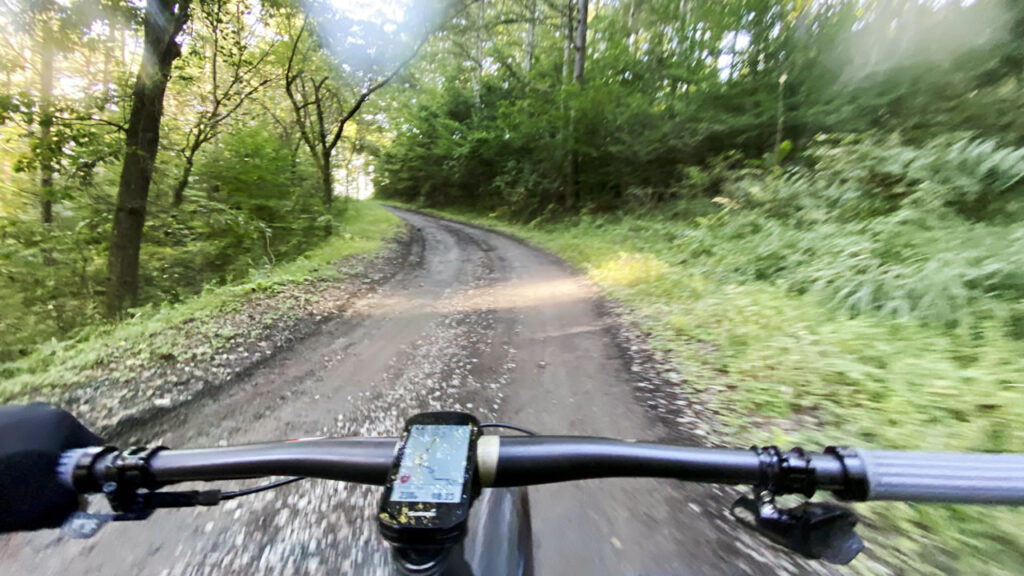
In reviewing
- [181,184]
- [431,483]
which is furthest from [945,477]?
[181,184]

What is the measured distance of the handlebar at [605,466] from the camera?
3.16 ft

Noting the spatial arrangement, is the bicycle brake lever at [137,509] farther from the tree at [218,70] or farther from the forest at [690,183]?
the tree at [218,70]

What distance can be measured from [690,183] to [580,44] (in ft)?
21.9

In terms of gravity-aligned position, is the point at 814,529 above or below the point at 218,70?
below

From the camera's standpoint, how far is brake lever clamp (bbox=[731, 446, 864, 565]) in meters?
1.00

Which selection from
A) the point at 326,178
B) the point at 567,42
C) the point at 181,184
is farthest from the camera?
the point at 567,42

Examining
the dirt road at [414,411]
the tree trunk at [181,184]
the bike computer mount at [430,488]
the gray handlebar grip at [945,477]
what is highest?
the tree trunk at [181,184]

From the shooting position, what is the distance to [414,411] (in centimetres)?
399

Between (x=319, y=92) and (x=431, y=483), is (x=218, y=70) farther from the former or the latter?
(x=431, y=483)

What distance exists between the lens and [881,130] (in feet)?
32.1

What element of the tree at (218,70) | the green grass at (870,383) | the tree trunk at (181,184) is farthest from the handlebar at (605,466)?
the tree trunk at (181,184)

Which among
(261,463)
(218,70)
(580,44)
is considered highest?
(580,44)

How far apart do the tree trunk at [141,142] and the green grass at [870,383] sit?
8.41 meters

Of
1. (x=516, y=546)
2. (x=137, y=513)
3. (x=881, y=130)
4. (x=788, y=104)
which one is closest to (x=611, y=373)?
(x=516, y=546)
